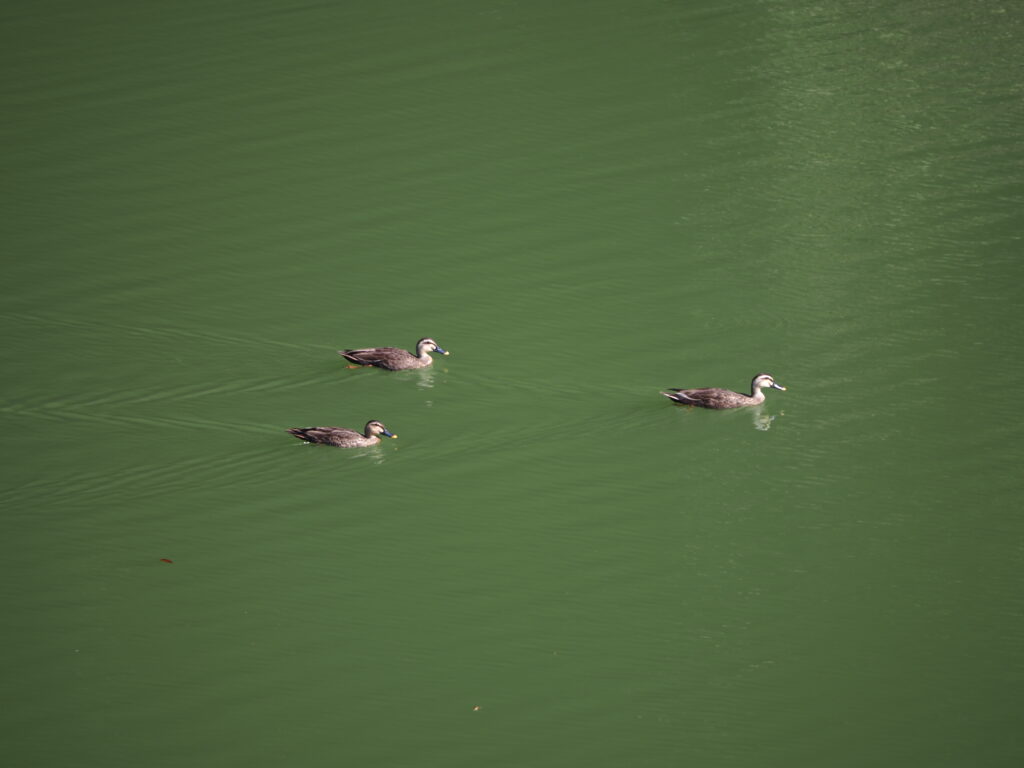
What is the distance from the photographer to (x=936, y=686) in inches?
290

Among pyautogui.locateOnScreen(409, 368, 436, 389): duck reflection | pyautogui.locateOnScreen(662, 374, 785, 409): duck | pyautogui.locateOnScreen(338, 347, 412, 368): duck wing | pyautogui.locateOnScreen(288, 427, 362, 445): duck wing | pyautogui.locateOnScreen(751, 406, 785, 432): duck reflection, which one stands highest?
pyautogui.locateOnScreen(338, 347, 412, 368): duck wing

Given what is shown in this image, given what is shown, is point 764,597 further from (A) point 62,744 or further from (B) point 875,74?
(B) point 875,74

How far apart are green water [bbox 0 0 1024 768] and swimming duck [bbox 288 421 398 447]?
0.38ft

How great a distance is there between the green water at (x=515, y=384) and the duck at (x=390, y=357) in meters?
0.14

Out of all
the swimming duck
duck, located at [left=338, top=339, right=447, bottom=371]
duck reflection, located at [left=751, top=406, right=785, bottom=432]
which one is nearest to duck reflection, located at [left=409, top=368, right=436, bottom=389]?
duck, located at [left=338, top=339, right=447, bottom=371]

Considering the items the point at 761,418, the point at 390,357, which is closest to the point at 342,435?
the point at 390,357

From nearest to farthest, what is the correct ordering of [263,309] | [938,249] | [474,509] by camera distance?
[474,509]
[263,309]
[938,249]

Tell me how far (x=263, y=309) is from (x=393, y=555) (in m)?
3.97

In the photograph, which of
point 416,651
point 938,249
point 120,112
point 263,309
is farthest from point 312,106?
point 416,651

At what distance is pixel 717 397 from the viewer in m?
10.2

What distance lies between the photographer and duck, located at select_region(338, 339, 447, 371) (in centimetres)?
1081

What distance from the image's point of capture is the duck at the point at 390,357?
35.5 feet

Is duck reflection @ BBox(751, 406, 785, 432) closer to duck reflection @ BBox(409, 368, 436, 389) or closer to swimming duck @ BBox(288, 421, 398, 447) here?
duck reflection @ BBox(409, 368, 436, 389)

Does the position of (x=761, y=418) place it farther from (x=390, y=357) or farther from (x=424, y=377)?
(x=390, y=357)
